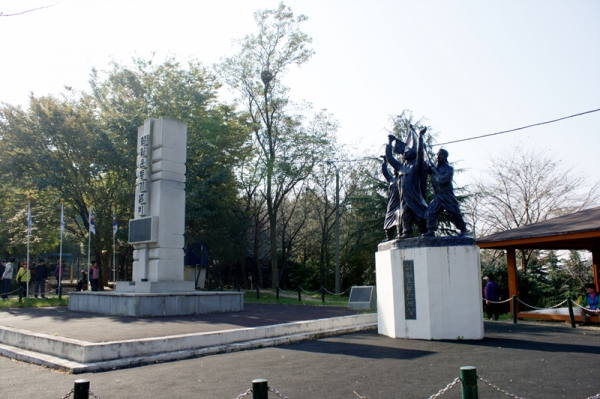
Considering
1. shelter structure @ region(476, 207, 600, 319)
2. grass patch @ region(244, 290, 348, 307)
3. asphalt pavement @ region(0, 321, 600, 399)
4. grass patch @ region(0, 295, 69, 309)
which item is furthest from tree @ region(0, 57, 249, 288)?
asphalt pavement @ region(0, 321, 600, 399)

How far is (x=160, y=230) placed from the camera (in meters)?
16.4

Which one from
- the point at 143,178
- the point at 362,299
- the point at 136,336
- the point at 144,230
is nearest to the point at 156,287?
the point at 144,230

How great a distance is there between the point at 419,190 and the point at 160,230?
8.95m

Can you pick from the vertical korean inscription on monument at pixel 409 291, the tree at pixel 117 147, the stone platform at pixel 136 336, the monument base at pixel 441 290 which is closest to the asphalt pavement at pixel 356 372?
the stone platform at pixel 136 336

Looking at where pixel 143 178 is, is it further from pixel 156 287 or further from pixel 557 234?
pixel 557 234

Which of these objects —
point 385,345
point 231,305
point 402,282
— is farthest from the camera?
point 231,305

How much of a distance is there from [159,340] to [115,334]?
191 centimetres

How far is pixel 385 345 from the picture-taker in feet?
32.4

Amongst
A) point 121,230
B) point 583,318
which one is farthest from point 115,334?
point 121,230

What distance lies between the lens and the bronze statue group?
1115 cm

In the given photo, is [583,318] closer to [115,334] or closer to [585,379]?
[585,379]

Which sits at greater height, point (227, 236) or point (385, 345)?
point (227, 236)

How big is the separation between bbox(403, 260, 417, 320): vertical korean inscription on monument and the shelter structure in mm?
6440

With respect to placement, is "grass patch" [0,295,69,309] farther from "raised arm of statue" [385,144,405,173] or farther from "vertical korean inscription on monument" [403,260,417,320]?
"vertical korean inscription on monument" [403,260,417,320]
